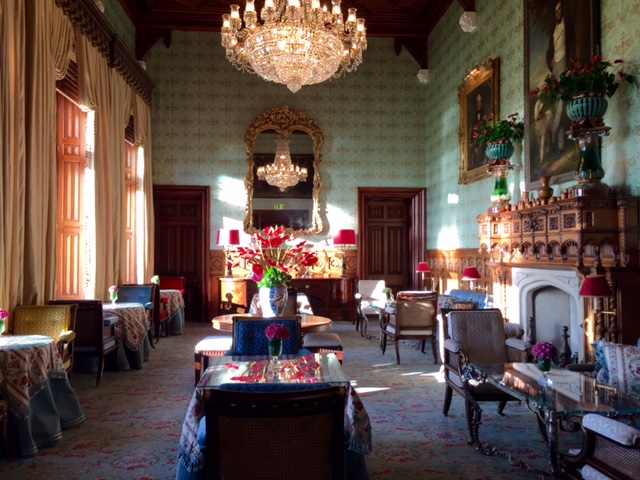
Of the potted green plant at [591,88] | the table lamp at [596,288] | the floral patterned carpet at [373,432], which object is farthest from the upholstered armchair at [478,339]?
the potted green plant at [591,88]

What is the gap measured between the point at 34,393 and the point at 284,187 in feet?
26.0

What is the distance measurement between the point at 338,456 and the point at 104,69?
25.5ft

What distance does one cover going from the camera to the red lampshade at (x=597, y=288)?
4602 mm

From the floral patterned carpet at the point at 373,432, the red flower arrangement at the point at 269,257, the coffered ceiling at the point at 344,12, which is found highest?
the coffered ceiling at the point at 344,12

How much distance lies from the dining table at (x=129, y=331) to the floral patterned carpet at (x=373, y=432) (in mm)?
208

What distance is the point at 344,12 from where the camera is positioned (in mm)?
11422

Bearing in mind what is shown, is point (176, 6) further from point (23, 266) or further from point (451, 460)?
point (451, 460)

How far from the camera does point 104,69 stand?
27.6 ft

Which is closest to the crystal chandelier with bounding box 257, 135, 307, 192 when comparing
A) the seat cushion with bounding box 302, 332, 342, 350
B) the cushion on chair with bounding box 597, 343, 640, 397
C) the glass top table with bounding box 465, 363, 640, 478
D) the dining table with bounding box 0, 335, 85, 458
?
the seat cushion with bounding box 302, 332, 342, 350

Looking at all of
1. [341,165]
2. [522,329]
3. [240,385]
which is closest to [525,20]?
[522,329]

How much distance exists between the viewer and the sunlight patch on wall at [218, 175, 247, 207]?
11.8m

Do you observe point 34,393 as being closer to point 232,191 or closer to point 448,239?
point 448,239

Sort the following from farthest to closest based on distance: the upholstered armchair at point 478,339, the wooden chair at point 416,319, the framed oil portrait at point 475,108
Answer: the framed oil portrait at point 475,108 → the wooden chair at point 416,319 → the upholstered armchair at point 478,339

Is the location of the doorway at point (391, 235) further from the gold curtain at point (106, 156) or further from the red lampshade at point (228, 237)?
the gold curtain at point (106, 156)
